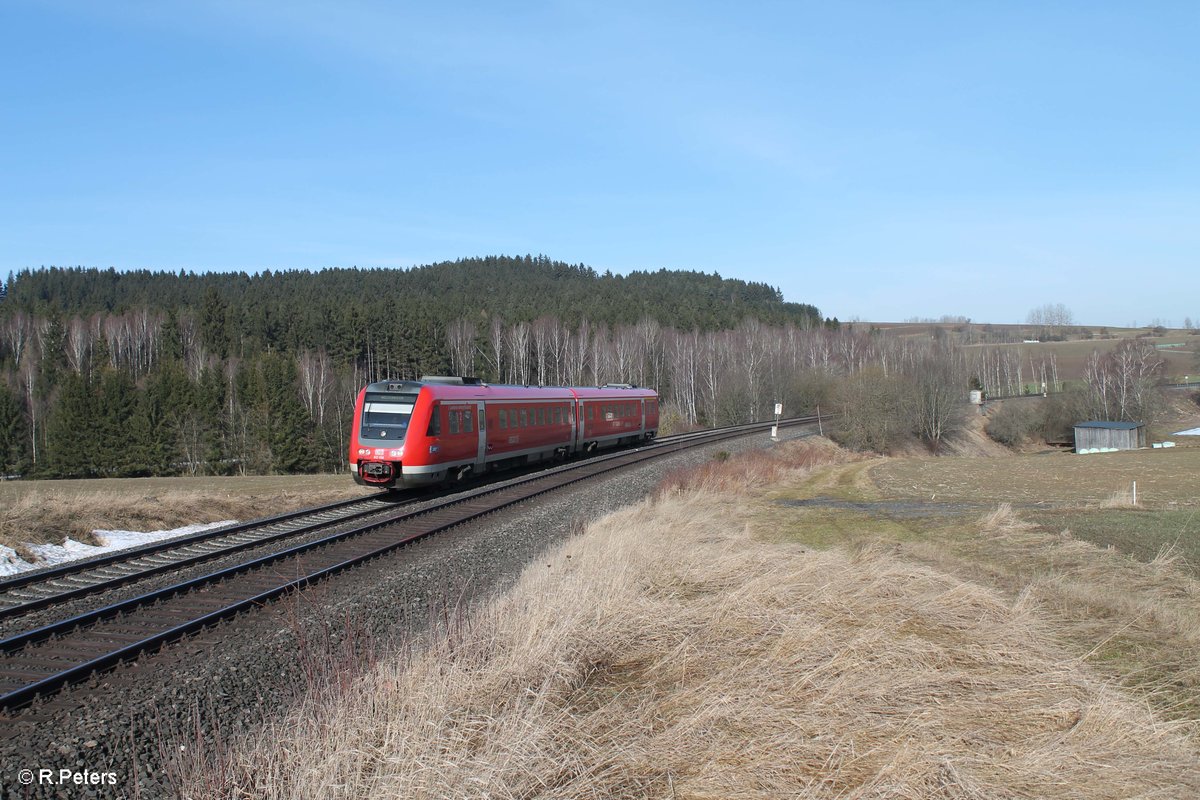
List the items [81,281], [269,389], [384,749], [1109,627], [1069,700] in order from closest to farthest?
[384,749] < [1069,700] < [1109,627] < [269,389] < [81,281]

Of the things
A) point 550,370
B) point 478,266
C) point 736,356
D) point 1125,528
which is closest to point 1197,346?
point 736,356

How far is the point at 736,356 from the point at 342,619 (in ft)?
239

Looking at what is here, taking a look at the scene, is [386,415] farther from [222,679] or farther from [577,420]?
[222,679]

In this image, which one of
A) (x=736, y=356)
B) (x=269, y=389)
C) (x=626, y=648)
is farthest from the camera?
(x=736, y=356)

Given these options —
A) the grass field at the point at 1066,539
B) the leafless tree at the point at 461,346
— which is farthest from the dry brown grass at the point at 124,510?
the leafless tree at the point at 461,346

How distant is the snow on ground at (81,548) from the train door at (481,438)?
22.3ft

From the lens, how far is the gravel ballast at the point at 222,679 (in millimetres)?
4891

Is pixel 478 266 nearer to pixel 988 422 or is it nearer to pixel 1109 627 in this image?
pixel 988 422

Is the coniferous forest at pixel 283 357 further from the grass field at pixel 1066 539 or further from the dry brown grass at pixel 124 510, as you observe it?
the dry brown grass at pixel 124 510

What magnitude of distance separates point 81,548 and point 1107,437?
2378 inches

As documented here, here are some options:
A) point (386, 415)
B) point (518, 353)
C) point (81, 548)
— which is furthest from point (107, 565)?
point (518, 353)

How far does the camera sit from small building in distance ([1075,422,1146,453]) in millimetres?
54062

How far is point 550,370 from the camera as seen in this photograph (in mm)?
80375

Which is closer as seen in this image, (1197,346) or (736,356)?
(736,356)
